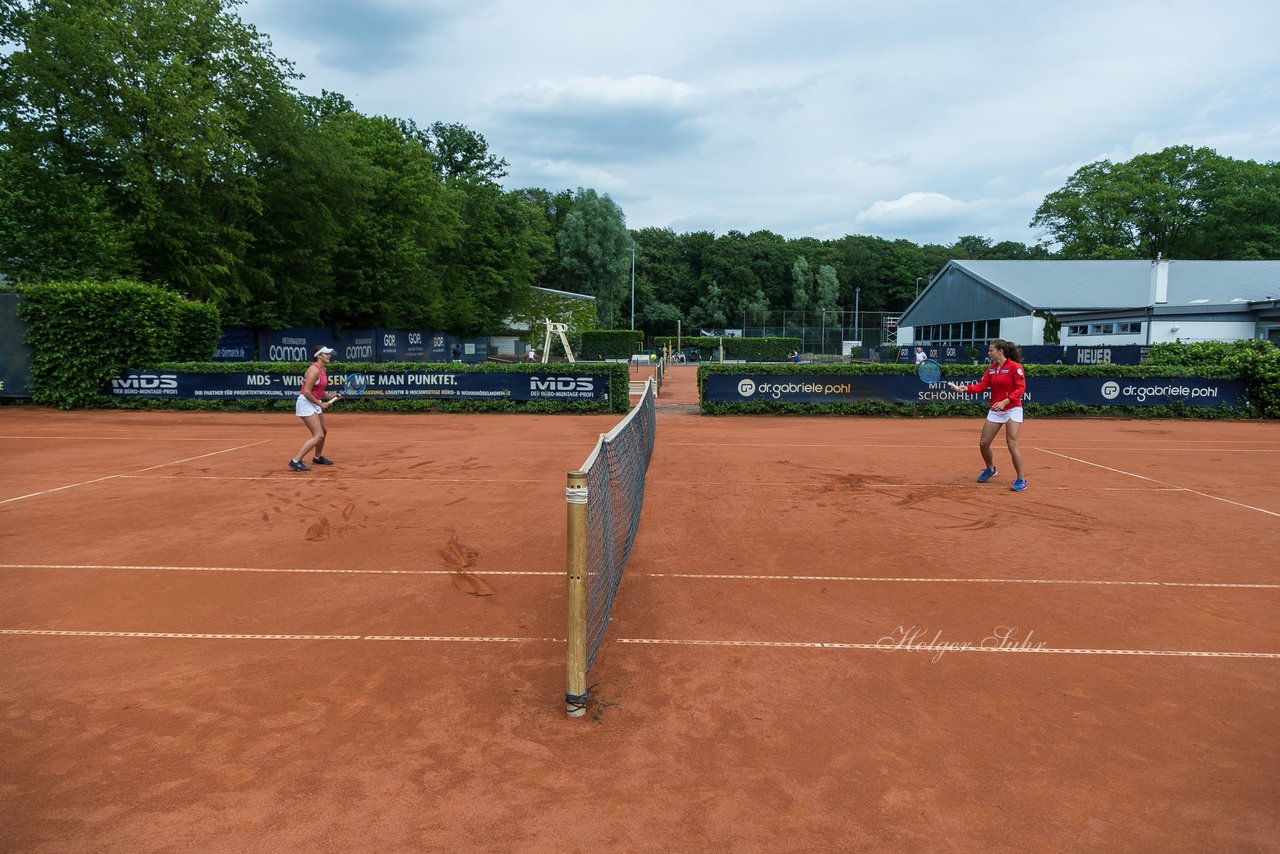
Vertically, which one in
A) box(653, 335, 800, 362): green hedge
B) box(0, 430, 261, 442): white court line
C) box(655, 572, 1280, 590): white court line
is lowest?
box(655, 572, 1280, 590): white court line

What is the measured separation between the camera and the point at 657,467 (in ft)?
42.9

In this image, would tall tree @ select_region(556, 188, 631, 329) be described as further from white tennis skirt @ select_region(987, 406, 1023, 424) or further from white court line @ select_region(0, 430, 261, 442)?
white tennis skirt @ select_region(987, 406, 1023, 424)

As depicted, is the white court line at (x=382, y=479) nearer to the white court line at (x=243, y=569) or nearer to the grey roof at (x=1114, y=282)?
the white court line at (x=243, y=569)

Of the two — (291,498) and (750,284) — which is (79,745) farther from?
(750,284)

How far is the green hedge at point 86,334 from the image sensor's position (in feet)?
69.9

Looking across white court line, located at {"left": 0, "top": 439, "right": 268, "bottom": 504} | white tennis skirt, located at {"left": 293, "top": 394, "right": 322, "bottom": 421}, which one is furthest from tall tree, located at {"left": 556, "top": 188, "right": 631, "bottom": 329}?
white tennis skirt, located at {"left": 293, "top": 394, "right": 322, "bottom": 421}

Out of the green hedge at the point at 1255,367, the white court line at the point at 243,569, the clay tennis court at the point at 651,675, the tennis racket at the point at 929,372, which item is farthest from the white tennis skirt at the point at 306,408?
the green hedge at the point at 1255,367

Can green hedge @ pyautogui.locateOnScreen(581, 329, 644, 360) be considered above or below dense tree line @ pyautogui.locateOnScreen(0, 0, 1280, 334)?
below

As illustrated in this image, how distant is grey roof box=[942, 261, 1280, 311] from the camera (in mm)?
39438

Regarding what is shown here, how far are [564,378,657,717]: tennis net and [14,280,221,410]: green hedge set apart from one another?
A: 19886mm

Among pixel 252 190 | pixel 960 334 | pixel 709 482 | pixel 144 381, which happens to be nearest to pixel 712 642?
pixel 709 482

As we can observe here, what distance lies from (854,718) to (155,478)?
1083cm

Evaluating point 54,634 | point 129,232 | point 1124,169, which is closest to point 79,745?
point 54,634

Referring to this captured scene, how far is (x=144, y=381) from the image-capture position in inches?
868
